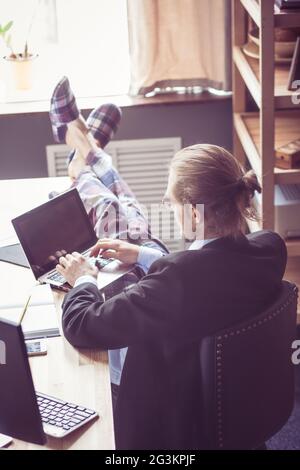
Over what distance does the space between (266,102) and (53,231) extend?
2.66ft

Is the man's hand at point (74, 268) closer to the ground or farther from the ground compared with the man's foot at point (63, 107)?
closer to the ground

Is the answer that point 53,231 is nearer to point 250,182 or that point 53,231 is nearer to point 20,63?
point 250,182

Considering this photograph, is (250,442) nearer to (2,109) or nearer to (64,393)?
(64,393)

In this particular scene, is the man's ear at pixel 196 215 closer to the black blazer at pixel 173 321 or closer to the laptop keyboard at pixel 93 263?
the black blazer at pixel 173 321

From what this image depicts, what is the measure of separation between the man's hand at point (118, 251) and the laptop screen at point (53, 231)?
0.09m

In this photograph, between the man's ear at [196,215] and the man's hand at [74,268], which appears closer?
the man's ear at [196,215]

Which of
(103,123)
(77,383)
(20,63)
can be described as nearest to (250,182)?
(77,383)

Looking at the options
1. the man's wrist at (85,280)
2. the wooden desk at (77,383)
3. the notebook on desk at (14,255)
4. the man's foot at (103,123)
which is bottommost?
the wooden desk at (77,383)

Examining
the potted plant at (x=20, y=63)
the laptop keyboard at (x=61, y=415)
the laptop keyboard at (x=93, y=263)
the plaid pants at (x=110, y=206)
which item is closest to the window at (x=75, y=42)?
the potted plant at (x=20, y=63)

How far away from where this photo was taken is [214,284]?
1.51 meters

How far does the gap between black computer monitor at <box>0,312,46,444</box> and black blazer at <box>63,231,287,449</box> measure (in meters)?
0.26

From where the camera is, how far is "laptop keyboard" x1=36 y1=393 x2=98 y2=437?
1.42 m

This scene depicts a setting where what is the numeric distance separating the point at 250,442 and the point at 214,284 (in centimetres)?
34

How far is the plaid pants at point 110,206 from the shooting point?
226 cm
